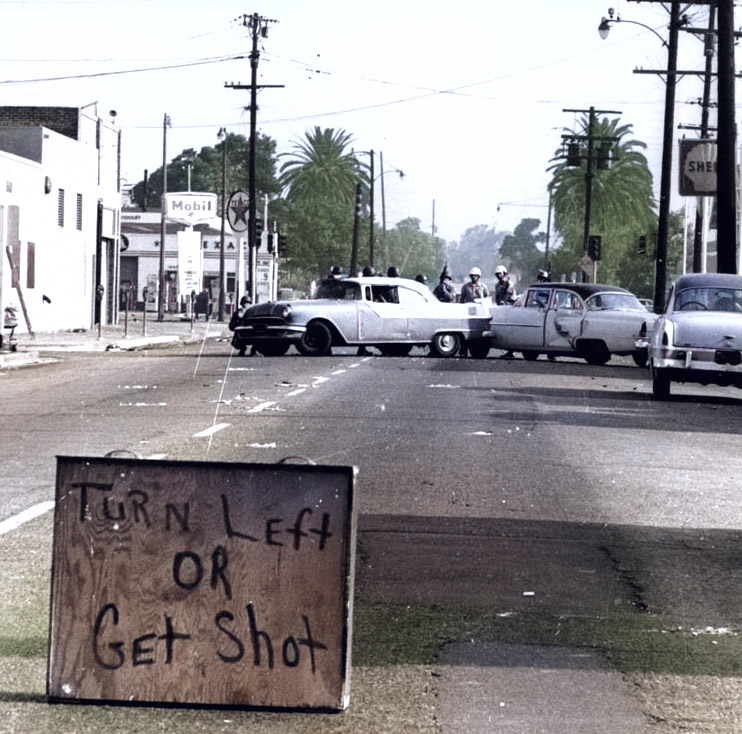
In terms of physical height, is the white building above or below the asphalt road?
above

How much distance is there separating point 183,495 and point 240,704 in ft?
2.31

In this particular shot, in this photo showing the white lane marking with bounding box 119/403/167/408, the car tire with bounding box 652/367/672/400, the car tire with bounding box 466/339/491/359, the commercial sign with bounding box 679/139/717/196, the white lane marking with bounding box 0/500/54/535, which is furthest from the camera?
the commercial sign with bounding box 679/139/717/196

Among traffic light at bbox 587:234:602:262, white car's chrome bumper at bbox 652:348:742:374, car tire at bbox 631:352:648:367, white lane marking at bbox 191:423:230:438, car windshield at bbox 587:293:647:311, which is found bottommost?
car tire at bbox 631:352:648:367

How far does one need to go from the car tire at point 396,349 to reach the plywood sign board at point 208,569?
26961 millimetres

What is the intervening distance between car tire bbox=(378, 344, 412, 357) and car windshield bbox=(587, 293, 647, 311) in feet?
12.2

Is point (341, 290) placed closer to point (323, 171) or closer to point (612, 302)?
point (612, 302)

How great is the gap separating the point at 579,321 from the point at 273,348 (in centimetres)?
584

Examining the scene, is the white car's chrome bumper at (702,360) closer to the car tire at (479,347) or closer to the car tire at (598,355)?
the car tire at (598,355)

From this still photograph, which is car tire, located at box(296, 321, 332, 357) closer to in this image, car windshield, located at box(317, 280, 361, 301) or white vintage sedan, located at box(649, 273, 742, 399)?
car windshield, located at box(317, 280, 361, 301)

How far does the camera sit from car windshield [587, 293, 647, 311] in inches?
1222

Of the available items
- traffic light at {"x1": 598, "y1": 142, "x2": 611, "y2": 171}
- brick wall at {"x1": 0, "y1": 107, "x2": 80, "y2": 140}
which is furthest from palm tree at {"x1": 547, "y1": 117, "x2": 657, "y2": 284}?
brick wall at {"x1": 0, "y1": 107, "x2": 80, "y2": 140}

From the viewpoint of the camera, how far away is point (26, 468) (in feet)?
39.6

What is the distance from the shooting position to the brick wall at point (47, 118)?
58.5m

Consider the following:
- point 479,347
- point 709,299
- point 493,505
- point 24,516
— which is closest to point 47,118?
point 479,347
